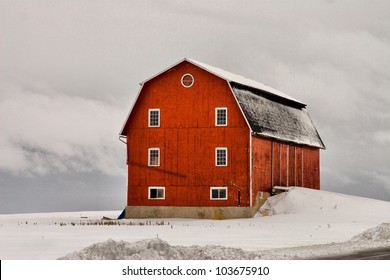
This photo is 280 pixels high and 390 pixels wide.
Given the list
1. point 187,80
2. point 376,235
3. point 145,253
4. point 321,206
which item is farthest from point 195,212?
point 145,253

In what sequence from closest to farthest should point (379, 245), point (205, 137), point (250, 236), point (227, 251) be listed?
point (227, 251) → point (379, 245) → point (250, 236) → point (205, 137)

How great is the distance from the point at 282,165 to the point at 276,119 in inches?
131

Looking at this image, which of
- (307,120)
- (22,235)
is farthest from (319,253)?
(307,120)

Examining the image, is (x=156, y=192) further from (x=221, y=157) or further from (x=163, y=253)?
(x=163, y=253)

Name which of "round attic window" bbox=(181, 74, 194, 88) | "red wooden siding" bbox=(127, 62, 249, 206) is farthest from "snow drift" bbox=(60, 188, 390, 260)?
"round attic window" bbox=(181, 74, 194, 88)

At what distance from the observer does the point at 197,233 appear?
3200 cm

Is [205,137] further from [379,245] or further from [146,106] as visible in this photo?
[379,245]

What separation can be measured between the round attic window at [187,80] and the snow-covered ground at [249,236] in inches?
358

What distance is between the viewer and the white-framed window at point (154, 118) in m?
47.3

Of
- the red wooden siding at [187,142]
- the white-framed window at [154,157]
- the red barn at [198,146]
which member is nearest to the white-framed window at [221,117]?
the red barn at [198,146]

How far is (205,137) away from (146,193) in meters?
5.52

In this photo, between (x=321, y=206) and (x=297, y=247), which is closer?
(x=297, y=247)

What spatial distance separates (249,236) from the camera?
30.4 meters

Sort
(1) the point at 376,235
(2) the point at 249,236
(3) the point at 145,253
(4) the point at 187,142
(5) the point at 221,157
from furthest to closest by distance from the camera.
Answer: (4) the point at 187,142 → (5) the point at 221,157 → (2) the point at 249,236 → (1) the point at 376,235 → (3) the point at 145,253
